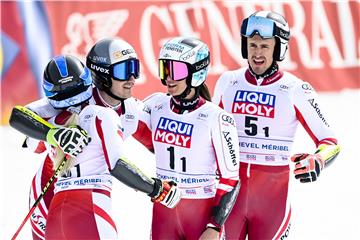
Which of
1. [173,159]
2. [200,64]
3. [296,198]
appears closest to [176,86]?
[200,64]

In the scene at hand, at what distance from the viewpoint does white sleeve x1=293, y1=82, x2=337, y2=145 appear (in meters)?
7.07

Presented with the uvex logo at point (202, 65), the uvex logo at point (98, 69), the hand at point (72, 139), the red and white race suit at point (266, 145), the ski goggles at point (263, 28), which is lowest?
the red and white race suit at point (266, 145)

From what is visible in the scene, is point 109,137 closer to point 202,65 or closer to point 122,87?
point 122,87

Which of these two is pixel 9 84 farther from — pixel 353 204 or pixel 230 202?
pixel 230 202

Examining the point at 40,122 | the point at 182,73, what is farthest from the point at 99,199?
the point at 182,73

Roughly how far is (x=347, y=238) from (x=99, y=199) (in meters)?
3.66

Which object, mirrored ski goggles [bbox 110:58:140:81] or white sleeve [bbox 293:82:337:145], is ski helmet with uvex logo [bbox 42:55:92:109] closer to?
mirrored ski goggles [bbox 110:58:140:81]

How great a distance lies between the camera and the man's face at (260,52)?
7199mm

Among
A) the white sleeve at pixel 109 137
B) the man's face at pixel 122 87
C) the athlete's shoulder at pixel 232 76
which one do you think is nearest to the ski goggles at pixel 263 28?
the athlete's shoulder at pixel 232 76

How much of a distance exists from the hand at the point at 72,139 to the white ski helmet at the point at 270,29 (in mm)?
1774

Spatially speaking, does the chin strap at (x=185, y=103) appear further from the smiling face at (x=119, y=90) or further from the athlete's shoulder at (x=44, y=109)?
the athlete's shoulder at (x=44, y=109)

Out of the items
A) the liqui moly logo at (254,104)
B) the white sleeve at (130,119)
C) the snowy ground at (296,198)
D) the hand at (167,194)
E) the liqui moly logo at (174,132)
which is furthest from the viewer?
the snowy ground at (296,198)

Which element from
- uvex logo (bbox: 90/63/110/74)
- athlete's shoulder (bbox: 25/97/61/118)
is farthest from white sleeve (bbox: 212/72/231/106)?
→ athlete's shoulder (bbox: 25/97/61/118)

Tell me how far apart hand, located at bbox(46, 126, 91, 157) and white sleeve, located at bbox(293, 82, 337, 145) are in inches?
71.4
